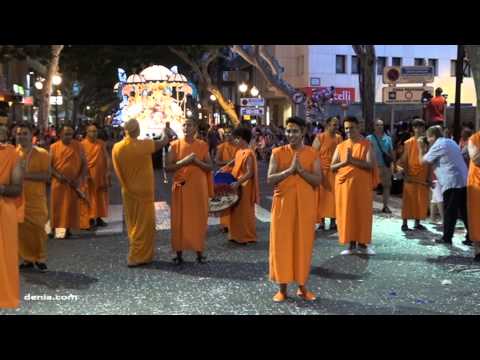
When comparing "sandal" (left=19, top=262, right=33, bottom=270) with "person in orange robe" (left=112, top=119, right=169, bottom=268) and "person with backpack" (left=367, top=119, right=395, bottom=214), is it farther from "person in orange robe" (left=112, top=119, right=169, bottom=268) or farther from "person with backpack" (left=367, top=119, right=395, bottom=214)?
"person with backpack" (left=367, top=119, right=395, bottom=214)

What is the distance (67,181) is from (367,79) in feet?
34.4

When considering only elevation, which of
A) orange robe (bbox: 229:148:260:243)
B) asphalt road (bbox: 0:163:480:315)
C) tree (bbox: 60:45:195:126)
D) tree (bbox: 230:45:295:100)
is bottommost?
asphalt road (bbox: 0:163:480:315)

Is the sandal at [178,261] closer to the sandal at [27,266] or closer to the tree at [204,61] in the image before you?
the sandal at [27,266]

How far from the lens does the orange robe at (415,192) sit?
10016 mm

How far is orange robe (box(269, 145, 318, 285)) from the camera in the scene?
607 centimetres

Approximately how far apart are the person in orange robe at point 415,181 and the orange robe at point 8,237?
662cm

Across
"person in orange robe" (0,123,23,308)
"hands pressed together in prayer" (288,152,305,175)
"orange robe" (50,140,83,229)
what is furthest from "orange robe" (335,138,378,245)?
"person in orange robe" (0,123,23,308)

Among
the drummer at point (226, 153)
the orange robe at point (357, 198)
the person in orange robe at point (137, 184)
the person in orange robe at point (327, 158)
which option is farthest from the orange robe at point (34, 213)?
the person in orange robe at point (327, 158)

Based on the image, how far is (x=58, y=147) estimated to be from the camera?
9625 millimetres

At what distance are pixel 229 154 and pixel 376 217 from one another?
3.14 meters

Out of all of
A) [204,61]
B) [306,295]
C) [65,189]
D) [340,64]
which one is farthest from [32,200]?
[340,64]

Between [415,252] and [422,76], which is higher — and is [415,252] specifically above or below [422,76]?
below
